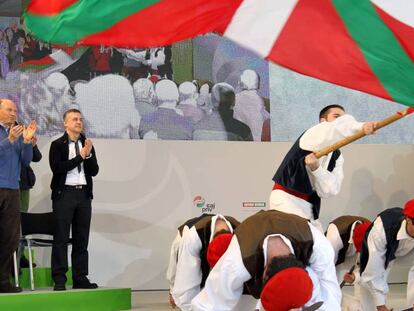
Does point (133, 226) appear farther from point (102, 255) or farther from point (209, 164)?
point (209, 164)

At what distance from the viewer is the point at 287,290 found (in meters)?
2.93

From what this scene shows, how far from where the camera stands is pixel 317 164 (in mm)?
4770

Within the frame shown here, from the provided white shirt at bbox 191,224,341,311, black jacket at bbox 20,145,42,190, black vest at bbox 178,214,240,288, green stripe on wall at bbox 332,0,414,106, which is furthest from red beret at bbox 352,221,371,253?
black jacket at bbox 20,145,42,190

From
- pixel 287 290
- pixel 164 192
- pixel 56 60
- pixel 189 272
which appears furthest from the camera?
pixel 164 192

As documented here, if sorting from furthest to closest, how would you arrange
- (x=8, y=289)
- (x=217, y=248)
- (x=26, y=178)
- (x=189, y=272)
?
(x=26, y=178), (x=8, y=289), (x=189, y=272), (x=217, y=248)

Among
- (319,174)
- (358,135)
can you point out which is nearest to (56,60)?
(319,174)

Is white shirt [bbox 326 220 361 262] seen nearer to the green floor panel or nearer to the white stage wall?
the green floor panel

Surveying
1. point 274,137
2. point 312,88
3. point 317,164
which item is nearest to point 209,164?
point 274,137

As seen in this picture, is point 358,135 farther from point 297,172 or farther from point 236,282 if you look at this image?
point 297,172

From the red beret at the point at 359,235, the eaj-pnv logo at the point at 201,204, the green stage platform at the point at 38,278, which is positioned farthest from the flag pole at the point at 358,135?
the eaj-pnv logo at the point at 201,204

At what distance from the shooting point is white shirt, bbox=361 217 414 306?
198 inches

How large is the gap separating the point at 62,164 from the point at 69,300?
101 cm

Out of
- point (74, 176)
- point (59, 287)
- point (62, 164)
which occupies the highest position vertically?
point (62, 164)

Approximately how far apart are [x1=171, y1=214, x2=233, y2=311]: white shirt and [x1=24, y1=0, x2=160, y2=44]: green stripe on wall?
1547mm
